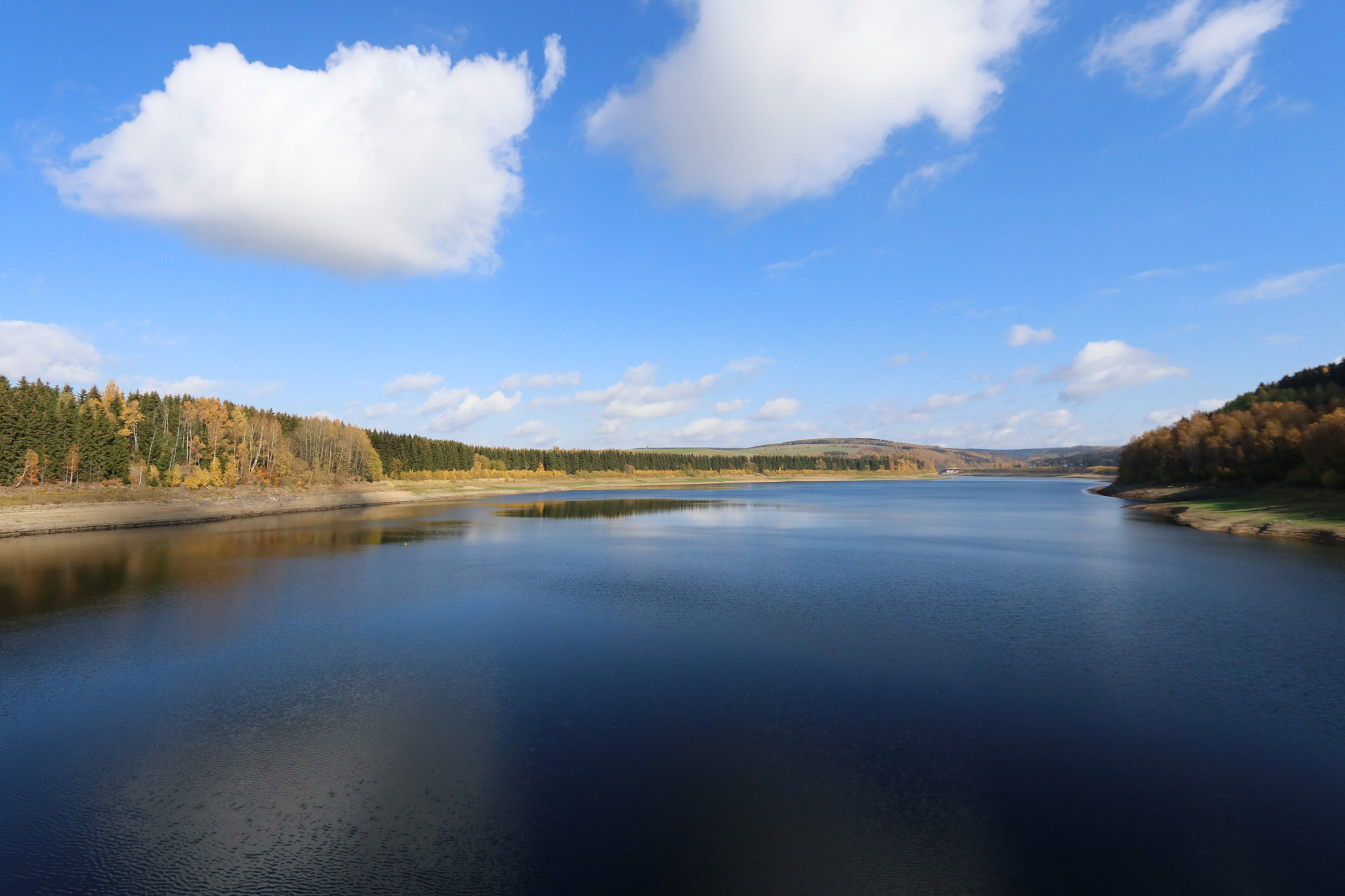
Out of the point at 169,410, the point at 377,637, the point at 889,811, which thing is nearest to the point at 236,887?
the point at 889,811

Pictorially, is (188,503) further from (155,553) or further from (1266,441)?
(1266,441)

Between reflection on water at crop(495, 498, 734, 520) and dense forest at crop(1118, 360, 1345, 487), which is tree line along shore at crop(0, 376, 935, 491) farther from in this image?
dense forest at crop(1118, 360, 1345, 487)

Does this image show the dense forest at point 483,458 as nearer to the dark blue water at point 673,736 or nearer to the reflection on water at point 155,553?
the reflection on water at point 155,553

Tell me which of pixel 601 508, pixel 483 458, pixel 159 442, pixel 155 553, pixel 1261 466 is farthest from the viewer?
pixel 483 458

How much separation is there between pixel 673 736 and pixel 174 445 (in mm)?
95170

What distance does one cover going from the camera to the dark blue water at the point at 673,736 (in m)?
6.78

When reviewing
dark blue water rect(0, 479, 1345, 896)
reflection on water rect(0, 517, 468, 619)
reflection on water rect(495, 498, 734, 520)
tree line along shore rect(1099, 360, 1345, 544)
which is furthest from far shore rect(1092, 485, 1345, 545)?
reflection on water rect(0, 517, 468, 619)

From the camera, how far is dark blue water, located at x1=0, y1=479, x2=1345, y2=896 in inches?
267

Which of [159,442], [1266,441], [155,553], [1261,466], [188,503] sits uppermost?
[159,442]

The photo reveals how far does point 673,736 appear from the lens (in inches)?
396

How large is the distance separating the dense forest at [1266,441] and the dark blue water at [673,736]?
35.1m

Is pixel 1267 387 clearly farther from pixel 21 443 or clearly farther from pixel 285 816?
pixel 21 443

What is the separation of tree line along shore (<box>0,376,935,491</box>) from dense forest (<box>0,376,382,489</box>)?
4.5 inches

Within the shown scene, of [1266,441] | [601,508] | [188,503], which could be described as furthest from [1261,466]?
[188,503]
